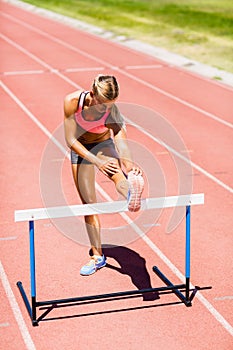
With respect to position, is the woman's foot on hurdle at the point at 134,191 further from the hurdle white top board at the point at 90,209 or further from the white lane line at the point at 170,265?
the white lane line at the point at 170,265

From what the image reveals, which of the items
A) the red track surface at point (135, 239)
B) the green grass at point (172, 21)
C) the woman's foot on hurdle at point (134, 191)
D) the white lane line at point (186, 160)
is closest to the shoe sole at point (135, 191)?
the woman's foot on hurdle at point (134, 191)

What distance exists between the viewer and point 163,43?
24453 mm

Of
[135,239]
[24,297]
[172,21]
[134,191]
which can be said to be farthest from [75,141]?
[172,21]

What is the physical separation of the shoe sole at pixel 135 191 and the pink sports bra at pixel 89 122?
0.67 m

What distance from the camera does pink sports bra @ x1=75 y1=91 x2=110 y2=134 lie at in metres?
7.04

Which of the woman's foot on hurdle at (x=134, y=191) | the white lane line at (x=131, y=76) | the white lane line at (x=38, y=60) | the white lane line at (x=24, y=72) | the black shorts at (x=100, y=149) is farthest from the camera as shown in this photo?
the white lane line at (x=24, y=72)

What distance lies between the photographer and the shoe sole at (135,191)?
6602 mm

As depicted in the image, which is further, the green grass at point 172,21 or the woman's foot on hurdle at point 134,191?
the green grass at point 172,21

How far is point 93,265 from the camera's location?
306 inches

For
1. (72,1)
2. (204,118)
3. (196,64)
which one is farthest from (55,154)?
(72,1)

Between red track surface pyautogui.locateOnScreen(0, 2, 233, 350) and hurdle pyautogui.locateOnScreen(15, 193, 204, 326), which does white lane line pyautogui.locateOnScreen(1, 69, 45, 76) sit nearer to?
red track surface pyautogui.locateOnScreen(0, 2, 233, 350)

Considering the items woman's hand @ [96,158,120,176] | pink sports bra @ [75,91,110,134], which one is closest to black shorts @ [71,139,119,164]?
pink sports bra @ [75,91,110,134]

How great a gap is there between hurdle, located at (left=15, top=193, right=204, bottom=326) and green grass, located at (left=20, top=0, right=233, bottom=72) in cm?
1347

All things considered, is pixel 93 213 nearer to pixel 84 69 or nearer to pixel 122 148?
pixel 122 148
